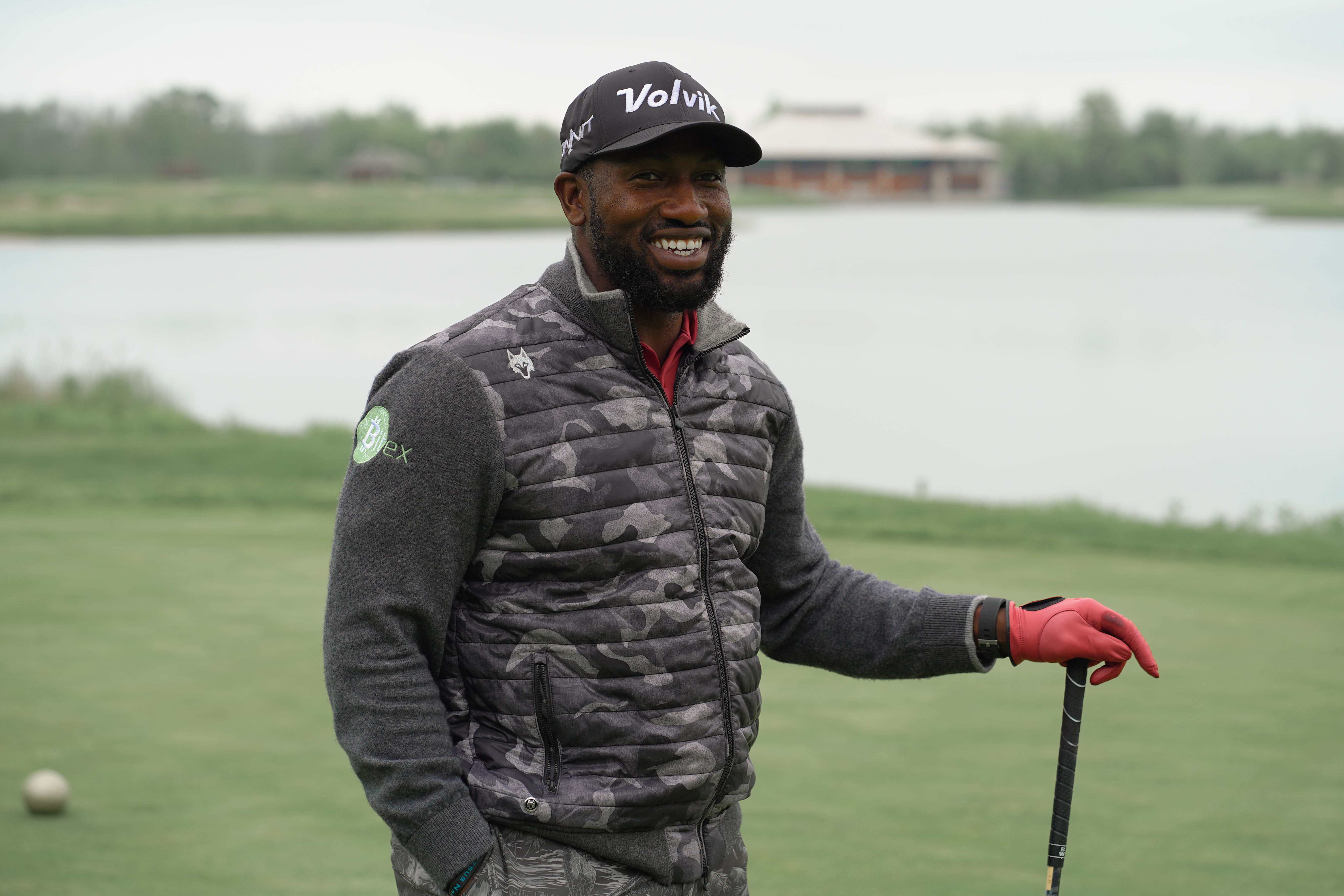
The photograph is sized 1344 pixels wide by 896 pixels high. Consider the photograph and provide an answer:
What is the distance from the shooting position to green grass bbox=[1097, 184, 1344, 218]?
115 feet

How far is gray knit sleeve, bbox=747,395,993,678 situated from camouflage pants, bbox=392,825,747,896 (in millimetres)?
528

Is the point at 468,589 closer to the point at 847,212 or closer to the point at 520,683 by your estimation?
the point at 520,683

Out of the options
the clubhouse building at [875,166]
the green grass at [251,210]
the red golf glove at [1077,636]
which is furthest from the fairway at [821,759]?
the clubhouse building at [875,166]

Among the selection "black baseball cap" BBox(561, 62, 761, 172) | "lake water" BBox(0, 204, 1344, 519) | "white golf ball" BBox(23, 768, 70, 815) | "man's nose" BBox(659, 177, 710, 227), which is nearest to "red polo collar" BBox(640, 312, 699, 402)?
"man's nose" BBox(659, 177, 710, 227)

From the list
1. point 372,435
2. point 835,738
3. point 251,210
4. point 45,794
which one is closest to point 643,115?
point 372,435

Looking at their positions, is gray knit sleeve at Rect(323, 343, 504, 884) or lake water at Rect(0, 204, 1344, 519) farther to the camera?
lake water at Rect(0, 204, 1344, 519)

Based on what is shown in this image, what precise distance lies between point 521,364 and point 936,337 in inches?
860

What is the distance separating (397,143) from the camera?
69875mm

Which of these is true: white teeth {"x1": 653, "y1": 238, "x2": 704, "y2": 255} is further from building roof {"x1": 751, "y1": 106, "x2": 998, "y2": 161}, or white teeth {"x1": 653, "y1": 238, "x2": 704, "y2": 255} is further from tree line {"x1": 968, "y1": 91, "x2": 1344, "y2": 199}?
building roof {"x1": 751, "y1": 106, "x2": 998, "y2": 161}

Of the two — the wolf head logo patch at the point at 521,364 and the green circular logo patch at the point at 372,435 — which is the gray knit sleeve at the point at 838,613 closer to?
the wolf head logo patch at the point at 521,364

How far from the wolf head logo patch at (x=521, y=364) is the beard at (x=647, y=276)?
17 centimetres

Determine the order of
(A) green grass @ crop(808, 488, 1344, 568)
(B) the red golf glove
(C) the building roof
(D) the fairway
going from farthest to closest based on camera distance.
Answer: (C) the building roof → (A) green grass @ crop(808, 488, 1344, 568) → (D) the fairway → (B) the red golf glove

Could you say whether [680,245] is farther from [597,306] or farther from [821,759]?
[821,759]

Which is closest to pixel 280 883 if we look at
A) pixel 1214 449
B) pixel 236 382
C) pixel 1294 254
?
pixel 1214 449
